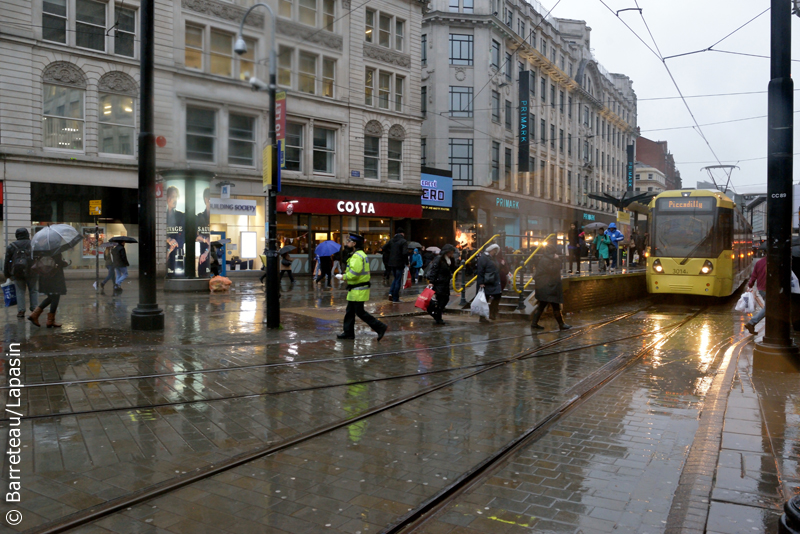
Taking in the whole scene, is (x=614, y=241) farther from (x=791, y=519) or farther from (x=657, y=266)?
(x=791, y=519)

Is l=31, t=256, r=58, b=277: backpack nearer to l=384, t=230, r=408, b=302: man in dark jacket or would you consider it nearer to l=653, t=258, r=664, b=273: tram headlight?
l=384, t=230, r=408, b=302: man in dark jacket

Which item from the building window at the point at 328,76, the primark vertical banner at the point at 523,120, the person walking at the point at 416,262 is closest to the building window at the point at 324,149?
the building window at the point at 328,76

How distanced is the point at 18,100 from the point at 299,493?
19002 millimetres

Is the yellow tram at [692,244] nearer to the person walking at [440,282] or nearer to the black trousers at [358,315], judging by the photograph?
the person walking at [440,282]

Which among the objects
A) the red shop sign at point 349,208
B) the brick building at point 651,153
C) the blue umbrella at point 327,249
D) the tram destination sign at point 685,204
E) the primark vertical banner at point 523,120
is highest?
the brick building at point 651,153

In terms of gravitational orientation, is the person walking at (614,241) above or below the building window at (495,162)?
below

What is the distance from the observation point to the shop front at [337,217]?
27906 millimetres

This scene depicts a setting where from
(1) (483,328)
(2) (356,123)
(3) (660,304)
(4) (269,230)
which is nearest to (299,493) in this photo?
(4) (269,230)

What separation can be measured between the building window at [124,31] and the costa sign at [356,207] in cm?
1322

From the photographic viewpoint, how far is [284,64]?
10578 millimetres

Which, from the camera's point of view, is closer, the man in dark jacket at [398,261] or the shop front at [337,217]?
the man in dark jacket at [398,261]

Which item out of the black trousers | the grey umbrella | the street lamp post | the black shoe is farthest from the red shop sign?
the black shoe

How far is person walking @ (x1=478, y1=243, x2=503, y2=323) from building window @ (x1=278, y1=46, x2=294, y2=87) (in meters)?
5.34

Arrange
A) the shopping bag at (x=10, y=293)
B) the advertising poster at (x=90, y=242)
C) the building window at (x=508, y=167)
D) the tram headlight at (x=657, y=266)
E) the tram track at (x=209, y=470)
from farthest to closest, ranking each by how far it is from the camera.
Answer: the building window at (x=508, y=167) → the advertising poster at (x=90, y=242) → the tram headlight at (x=657, y=266) → the shopping bag at (x=10, y=293) → the tram track at (x=209, y=470)
